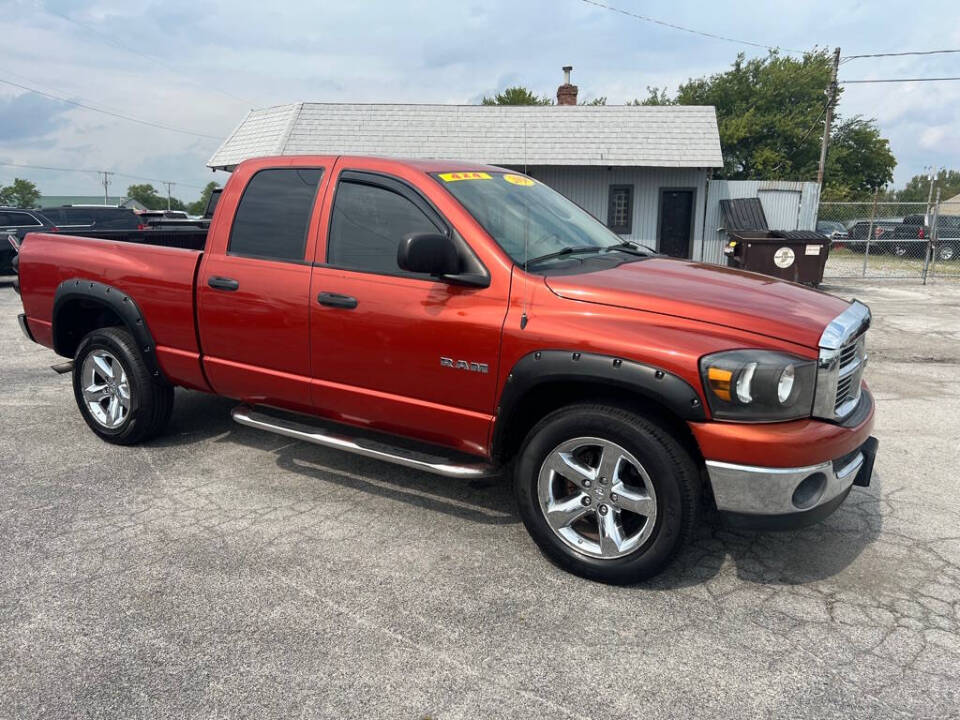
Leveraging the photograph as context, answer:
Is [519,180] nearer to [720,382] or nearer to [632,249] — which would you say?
[632,249]

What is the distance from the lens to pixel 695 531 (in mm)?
3293

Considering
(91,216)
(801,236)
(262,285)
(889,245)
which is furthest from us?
(889,245)

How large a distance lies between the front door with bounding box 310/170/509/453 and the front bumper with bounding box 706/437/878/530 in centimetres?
113

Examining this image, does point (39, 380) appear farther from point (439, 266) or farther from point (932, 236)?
point (932, 236)

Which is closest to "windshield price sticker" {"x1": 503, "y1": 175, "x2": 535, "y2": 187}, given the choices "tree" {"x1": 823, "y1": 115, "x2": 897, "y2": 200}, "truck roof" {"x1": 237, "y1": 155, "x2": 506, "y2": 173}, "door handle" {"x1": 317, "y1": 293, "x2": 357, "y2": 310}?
"truck roof" {"x1": 237, "y1": 155, "x2": 506, "y2": 173}

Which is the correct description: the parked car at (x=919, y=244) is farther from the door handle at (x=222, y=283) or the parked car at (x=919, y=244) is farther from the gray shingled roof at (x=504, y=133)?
the door handle at (x=222, y=283)

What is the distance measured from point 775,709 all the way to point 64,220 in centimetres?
1927

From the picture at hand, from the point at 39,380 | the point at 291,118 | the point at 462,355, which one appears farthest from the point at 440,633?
the point at 291,118

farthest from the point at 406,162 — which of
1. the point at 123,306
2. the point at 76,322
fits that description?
the point at 76,322

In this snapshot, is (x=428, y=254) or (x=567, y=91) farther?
(x=567, y=91)

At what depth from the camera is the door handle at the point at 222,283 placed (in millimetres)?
4203

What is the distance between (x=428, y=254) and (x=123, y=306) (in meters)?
2.54

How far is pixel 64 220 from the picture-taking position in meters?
17.5

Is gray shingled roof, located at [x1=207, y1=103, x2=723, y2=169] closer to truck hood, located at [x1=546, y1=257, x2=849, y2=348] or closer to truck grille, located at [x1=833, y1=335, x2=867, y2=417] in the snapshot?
truck hood, located at [x1=546, y1=257, x2=849, y2=348]
